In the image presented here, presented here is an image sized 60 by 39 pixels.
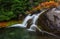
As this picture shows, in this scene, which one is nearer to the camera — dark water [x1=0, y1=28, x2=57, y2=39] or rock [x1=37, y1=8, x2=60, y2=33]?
dark water [x1=0, y1=28, x2=57, y2=39]

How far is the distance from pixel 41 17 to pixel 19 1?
14.3 feet

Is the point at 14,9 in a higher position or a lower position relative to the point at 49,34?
higher

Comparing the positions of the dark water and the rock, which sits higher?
the rock

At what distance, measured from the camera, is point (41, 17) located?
645 inches

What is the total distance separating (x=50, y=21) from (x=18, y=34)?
82.8 inches

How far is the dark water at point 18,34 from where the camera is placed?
47.9ft

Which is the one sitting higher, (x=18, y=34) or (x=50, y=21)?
(x=50, y=21)

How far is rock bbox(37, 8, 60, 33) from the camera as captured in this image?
15.2 meters

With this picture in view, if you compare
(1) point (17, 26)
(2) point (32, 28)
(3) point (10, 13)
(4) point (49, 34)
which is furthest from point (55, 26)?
(3) point (10, 13)

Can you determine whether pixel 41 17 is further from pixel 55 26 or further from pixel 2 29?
pixel 2 29

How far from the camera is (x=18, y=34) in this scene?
15570 mm

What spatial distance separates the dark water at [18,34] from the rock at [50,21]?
69 cm

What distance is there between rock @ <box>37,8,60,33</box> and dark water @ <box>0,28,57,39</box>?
0.69 m

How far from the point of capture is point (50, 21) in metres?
15.6
